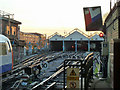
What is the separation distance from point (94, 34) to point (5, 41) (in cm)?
4315

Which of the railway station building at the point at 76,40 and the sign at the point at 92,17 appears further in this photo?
the railway station building at the point at 76,40

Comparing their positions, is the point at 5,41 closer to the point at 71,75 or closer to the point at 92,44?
the point at 71,75

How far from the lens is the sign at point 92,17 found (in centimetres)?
919

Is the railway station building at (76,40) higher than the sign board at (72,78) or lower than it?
higher

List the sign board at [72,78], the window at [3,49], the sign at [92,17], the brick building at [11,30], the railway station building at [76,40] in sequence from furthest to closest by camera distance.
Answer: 1. the railway station building at [76,40]
2. the brick building at [11,30]
3. the window at [3,49]
4. the sign at [92,17]
5. the sign board at [72,78]

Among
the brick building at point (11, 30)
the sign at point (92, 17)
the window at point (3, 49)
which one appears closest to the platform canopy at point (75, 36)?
the brick building at point (11, 30)

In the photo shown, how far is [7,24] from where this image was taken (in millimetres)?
28750

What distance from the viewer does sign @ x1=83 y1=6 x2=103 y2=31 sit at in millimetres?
9191

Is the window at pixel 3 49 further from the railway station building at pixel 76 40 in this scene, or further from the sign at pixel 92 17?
the railway station building at pixel 76 40

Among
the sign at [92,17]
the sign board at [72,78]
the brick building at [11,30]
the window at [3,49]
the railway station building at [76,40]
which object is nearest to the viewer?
the sign board at [72,78]

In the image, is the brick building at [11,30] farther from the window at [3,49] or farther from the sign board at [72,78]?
the sign board at [72,78]

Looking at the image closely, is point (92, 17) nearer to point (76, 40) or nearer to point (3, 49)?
point (3, 49)

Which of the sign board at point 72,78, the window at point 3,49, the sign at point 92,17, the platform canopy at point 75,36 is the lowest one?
the sign board at point 72,78

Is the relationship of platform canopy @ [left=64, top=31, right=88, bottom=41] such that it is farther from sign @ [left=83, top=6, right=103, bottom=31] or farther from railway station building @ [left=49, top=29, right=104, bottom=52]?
sign @ [left=83, top=6, right=103, bottom=31]
